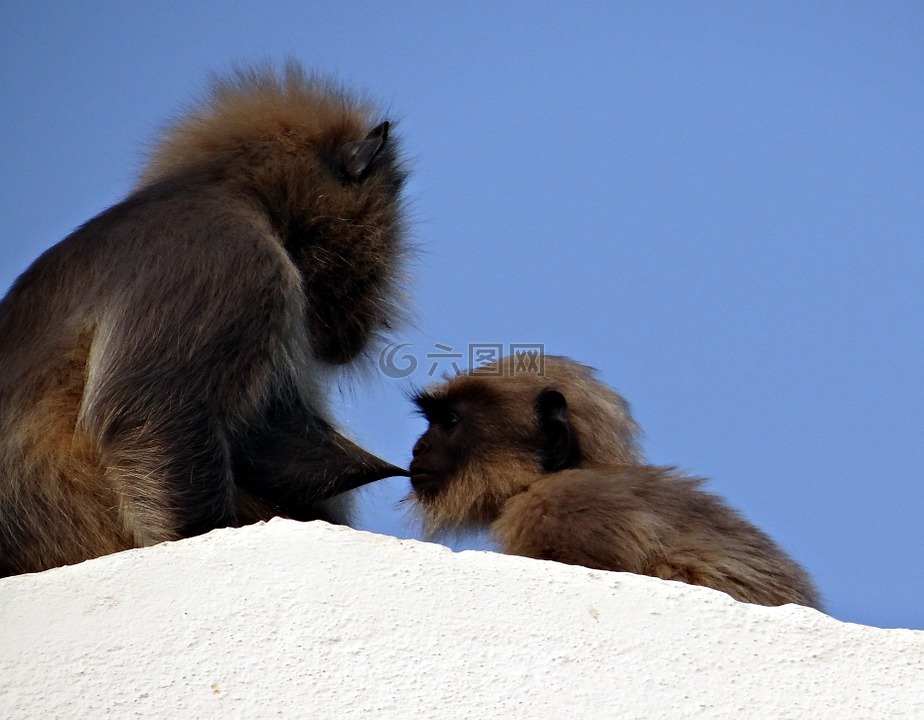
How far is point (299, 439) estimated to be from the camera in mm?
4902

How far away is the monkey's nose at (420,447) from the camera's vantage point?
5621 millimetres

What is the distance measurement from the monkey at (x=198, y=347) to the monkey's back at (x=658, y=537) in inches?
31.6

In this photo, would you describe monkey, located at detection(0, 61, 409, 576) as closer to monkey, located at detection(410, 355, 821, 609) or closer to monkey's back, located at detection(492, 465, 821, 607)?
monkey, located at detection(410, 355, 821, 609)

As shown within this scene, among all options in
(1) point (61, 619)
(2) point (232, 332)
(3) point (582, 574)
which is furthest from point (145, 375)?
(3) point (582, 574)

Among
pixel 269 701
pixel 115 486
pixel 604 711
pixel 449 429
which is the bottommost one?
pixel 269 701

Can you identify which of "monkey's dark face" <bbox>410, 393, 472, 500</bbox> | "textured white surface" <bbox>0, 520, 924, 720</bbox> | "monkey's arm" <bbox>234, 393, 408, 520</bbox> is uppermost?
"monkey's dark face" <bbox>410, 393, 472, 500</bbox>

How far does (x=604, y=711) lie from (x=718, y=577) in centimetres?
132

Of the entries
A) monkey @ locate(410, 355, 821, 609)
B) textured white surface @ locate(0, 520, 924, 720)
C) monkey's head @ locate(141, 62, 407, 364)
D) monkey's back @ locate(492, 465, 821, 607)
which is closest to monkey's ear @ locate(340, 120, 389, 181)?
monkey's head @ locate(141, 62, 407, 364)

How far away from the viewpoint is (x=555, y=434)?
530 cm

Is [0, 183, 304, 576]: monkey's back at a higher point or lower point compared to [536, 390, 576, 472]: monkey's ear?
lower

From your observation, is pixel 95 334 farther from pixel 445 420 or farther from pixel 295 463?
pixel 445 420

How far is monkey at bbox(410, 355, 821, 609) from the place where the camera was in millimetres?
4418

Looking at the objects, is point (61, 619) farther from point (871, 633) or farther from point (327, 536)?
point (871, 633)

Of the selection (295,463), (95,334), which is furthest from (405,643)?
(95,334)
